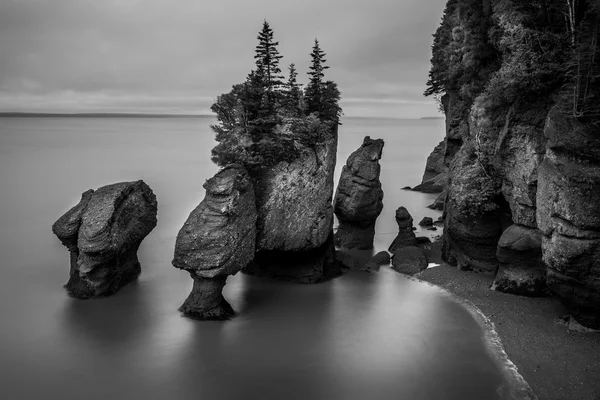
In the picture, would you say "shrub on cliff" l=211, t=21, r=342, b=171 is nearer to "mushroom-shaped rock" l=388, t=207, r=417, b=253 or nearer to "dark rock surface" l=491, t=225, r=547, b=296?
"mushroom-shaped rock" l=388, t=207, r=417, b=253

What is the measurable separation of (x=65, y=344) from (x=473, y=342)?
83.4 ft

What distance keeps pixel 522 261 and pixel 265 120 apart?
21.3 meters

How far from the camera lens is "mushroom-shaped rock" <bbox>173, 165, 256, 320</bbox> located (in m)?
31.0

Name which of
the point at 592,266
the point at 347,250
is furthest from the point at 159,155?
the point at 592,266

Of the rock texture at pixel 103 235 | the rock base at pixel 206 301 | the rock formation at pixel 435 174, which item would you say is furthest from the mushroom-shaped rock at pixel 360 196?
the rock formation at pixel 435 174

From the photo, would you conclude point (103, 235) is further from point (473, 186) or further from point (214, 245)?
point (473, 186)

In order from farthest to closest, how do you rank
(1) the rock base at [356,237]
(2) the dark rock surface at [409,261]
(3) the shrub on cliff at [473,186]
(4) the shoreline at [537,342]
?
(1) the rock base at [356,237]
(2) the dark rock surface at [409,261]
(3) the shrub on cliff at [473,186]
(4) the shoreline at [537,342]

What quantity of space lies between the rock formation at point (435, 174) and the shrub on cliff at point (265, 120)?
40.6 meters

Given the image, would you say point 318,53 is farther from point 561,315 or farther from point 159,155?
point 159,155

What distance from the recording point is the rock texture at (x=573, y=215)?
2388cm

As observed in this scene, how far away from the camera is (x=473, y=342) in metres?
27.8

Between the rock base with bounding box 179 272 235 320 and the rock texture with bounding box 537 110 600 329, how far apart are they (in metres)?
20.8

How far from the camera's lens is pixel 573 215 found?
80.5ft

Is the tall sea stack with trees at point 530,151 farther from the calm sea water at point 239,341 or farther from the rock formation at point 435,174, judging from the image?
the rock formation at point 435,174
